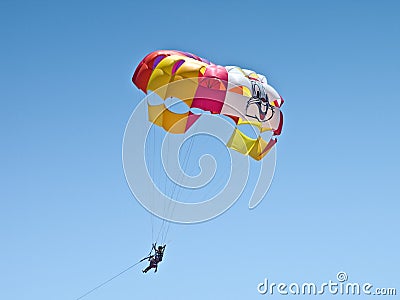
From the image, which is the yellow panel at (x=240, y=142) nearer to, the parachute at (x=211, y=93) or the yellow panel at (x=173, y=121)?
the parachute at (x=211, y=93)

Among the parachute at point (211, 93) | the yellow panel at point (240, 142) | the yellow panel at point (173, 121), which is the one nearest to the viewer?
the parachute at point (211, 93)

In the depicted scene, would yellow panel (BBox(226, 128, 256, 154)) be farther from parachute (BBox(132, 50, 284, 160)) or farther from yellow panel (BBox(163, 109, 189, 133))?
yellow panel (BBox(163, 109, 189, 133))

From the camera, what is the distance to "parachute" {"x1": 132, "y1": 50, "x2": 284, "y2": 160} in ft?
69.2

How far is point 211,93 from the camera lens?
69.3 feet

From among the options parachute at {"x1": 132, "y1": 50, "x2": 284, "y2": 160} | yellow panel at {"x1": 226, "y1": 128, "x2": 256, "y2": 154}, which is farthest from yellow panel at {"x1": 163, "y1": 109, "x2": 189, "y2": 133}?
yellow panel at {"x1": 226, "y1": 128, "x2": 256, "y2": 154}

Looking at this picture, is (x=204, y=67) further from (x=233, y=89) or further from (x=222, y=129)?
(x=222, y=129)

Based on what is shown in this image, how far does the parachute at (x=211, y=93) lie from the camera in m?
21.1

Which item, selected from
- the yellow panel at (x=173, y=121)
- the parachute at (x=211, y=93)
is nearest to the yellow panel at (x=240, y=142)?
the parachute at (x=211, y=93)

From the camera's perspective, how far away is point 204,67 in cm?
2123

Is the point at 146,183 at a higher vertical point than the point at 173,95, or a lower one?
lower

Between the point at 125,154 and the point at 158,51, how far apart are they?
3761mm

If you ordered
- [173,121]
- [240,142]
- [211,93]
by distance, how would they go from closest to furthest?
[211,93] → [173,121] → [240,142]

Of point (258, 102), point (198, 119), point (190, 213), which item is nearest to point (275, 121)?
point (258, 102)

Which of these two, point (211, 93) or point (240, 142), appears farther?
point (240, 142)
